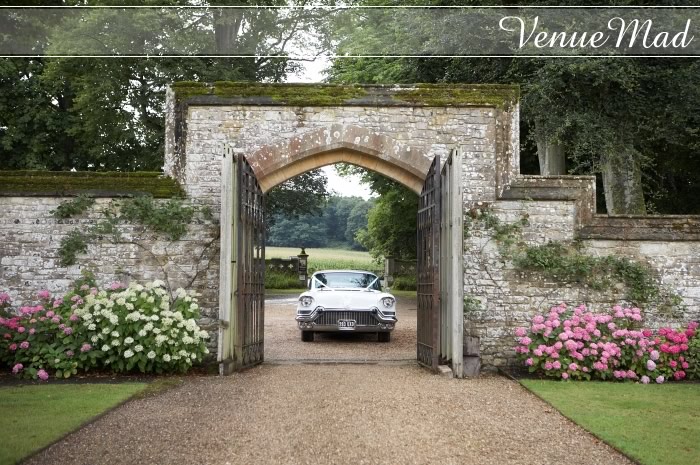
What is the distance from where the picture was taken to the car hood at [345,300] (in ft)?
41.9

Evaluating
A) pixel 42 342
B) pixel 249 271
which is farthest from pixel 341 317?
pixel 42 342

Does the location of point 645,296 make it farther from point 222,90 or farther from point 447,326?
point 222,90

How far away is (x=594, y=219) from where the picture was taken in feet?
33.5

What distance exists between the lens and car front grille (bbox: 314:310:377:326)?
42.0 ft

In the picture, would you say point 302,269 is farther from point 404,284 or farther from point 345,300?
point 345,300

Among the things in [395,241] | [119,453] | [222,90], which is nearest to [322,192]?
[395,241]

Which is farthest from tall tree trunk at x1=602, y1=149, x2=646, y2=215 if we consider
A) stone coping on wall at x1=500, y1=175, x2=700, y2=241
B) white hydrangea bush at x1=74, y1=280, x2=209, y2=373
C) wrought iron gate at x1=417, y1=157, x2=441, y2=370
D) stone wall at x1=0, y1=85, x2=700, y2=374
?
white hydrangea bush at x1=74, y1=280, x2=209, y2=373

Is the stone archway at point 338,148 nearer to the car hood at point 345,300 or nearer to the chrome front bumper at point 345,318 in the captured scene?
the car hood at point 345,300

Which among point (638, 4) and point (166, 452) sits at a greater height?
point (638, 4)

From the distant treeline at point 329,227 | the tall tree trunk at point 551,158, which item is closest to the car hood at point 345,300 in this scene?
the tall tree trunk at point 551,158

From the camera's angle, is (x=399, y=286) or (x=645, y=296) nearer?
(x=645, y=296)

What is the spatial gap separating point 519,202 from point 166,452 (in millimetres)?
6733

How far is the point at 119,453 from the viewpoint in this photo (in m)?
5.24

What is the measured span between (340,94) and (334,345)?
5051mm
